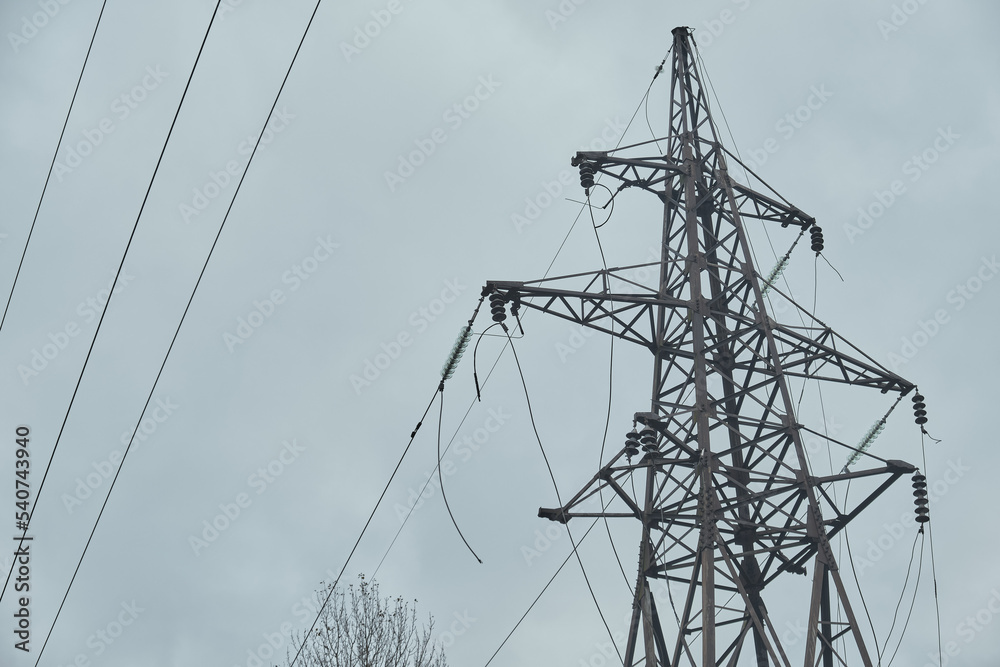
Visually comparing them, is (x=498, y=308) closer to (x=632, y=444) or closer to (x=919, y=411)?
(x=632, y=444)

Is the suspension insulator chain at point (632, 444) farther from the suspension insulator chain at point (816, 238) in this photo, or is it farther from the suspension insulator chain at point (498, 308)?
the suspension insulator chain at point (816, 238)

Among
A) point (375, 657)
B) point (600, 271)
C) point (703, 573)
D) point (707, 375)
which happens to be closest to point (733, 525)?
point (703, 573)

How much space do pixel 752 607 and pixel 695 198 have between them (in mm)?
8405

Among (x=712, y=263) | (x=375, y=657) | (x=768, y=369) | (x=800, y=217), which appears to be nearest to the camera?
(x=768, y=369)

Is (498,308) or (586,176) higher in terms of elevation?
(586,176)

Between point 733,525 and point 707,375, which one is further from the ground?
point 707,375

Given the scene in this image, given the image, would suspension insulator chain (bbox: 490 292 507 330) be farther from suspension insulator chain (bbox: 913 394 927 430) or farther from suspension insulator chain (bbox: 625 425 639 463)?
suspension insulator chain (bbox: 913 394 927 430)

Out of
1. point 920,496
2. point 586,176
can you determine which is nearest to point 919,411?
point 920,496

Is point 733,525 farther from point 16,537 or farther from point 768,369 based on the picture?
point 16,537

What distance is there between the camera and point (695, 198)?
72.7 feet

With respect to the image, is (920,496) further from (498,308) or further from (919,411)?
(498,308)

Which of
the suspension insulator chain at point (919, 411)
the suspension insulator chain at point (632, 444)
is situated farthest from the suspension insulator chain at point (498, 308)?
the suspension insulator chain at point (919, 411)

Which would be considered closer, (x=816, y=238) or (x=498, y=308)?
(x=498, y=308)

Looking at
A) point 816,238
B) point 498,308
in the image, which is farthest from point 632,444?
point 816,238
